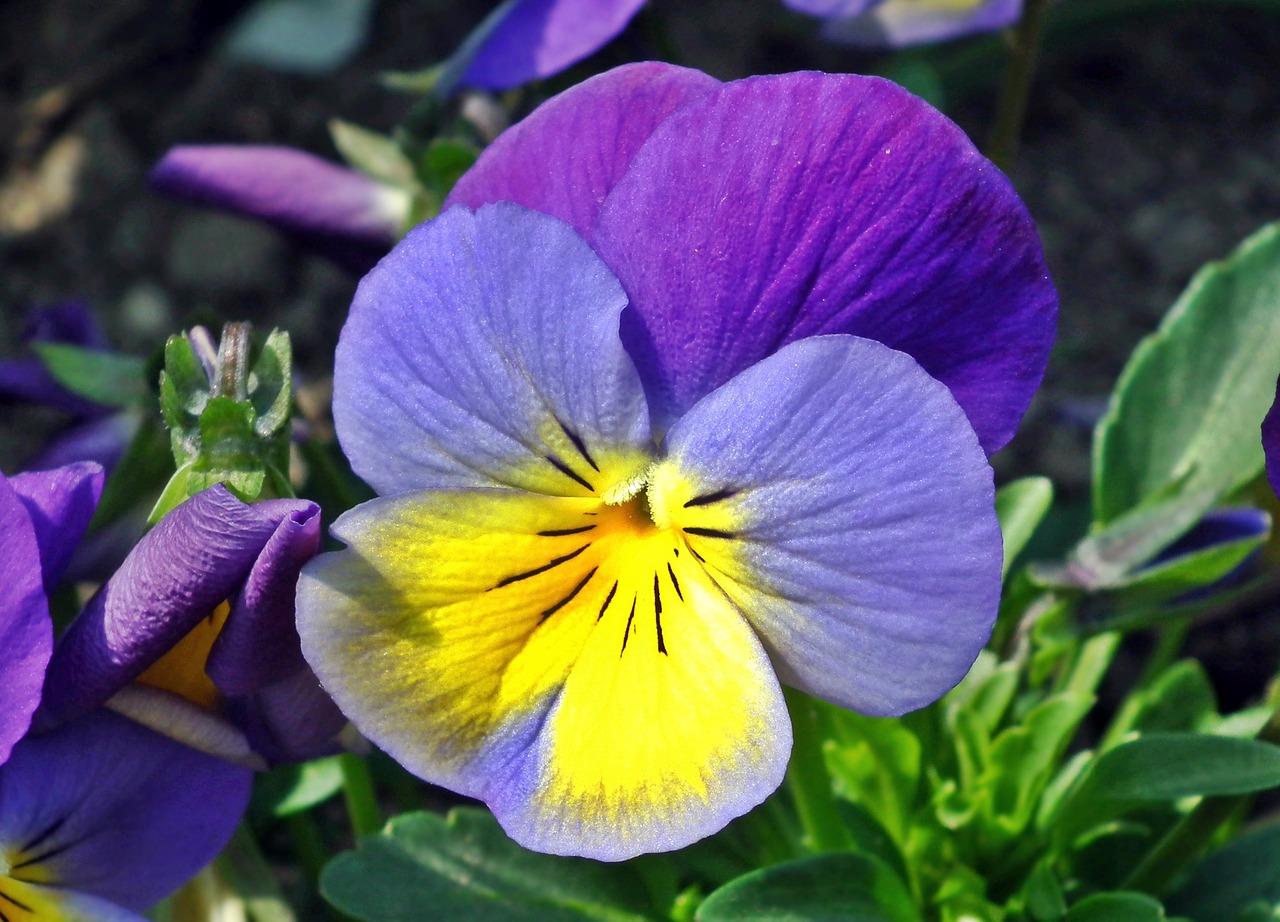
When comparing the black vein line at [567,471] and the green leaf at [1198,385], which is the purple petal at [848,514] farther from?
the green leaf at [1198,385]

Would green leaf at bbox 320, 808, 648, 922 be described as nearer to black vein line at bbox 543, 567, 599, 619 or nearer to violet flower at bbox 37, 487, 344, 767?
violet flower at bbox 37, 487, 344, 767

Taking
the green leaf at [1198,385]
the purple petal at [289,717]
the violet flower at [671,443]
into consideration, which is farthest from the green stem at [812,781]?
the green leaf at [1198,385]

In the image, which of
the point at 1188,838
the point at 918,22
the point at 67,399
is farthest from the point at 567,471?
the point at 918,22

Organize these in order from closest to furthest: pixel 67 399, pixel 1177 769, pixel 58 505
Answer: pixel 58 505, pixel 1177 769, pixel 67 399

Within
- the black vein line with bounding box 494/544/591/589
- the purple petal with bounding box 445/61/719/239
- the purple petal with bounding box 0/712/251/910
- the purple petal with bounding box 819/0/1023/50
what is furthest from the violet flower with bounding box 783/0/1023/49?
the purple petal with bounding box 0/712/251/910

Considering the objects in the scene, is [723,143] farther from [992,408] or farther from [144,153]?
[144,153]

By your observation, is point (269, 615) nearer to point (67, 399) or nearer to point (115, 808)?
point (115, 808)
